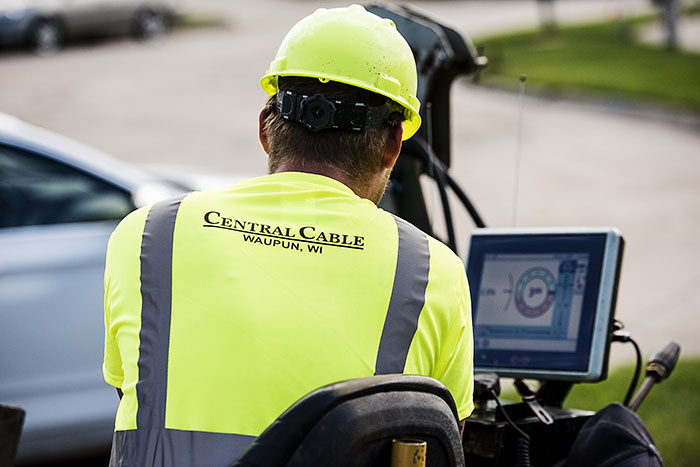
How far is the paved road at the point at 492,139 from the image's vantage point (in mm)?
7840

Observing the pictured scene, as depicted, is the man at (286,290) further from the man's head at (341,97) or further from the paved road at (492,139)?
the paved road at (492,139)

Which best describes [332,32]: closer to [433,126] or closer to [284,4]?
[433,126]

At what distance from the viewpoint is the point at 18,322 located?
13.5 feet

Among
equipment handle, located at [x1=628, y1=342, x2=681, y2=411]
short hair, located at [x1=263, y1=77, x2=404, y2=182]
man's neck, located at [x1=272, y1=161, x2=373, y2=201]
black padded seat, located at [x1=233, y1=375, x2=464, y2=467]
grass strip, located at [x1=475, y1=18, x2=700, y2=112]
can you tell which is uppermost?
grass strip, located at [x1=475, y1=18, x2=700, y2=112]

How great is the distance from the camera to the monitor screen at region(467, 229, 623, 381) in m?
2.33

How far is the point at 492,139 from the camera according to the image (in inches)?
500

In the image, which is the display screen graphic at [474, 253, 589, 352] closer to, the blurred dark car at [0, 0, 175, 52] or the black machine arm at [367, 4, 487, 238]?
the black machine arm at [367, 4, 487, 238]


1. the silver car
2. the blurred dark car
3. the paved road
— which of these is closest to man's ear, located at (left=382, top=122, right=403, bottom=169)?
the silver car

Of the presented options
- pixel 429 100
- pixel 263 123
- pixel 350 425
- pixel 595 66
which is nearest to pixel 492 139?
pixel 595 66

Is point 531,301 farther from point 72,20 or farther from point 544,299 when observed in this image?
point 72,20

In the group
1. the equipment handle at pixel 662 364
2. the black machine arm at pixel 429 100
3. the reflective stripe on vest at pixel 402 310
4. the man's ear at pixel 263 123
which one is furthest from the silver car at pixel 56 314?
the reflective stripe on vest at pixel 402 310

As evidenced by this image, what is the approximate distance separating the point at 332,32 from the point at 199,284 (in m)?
0.57

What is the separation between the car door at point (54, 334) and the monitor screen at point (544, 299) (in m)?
2.29

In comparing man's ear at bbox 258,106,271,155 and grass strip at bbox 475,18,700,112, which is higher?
grass strip at bbox 475,18,700,112
